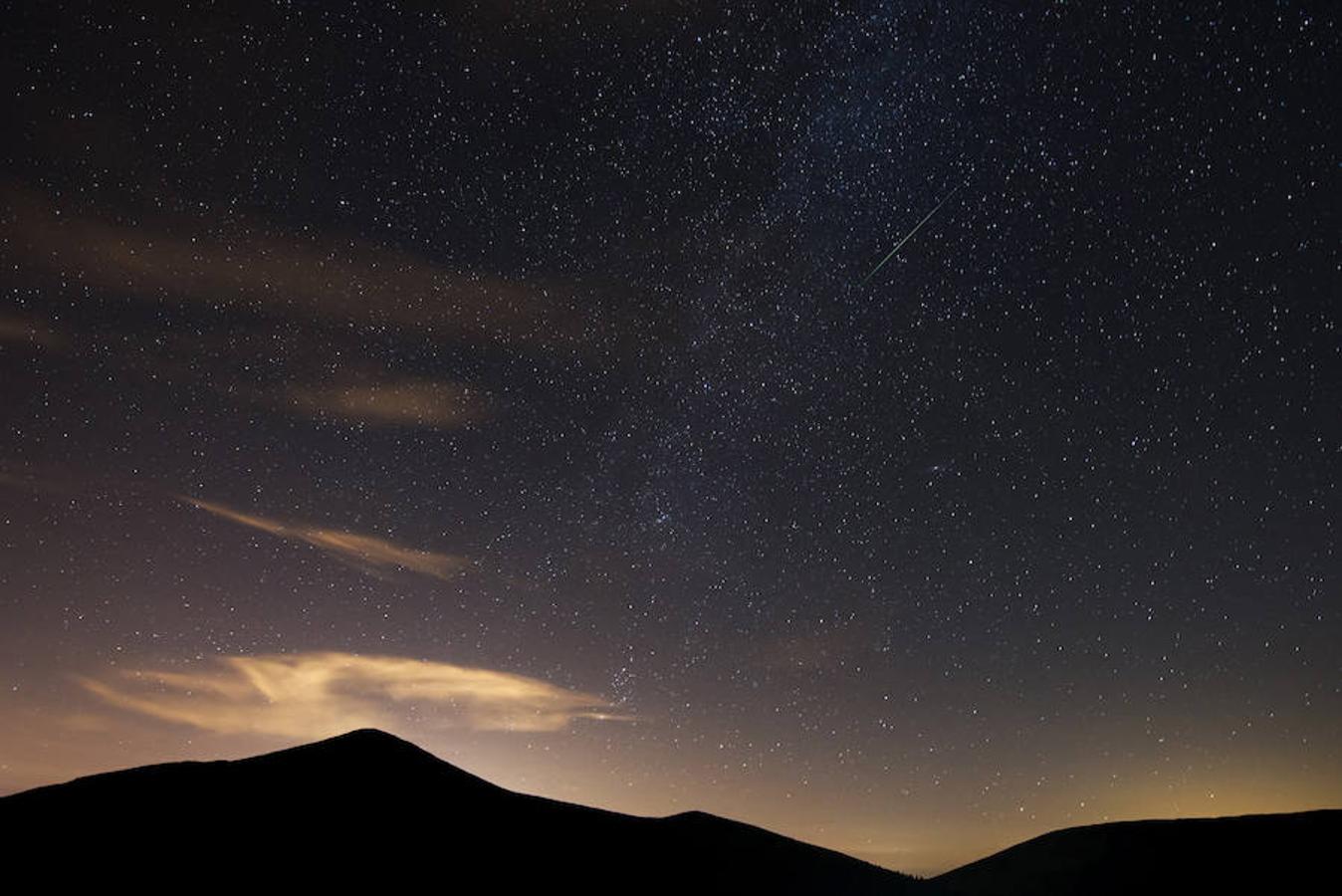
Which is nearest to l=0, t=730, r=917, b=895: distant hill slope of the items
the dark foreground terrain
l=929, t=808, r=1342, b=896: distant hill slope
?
the dark foreground terrain

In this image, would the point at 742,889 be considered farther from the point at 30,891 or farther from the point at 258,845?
the point at 30,891

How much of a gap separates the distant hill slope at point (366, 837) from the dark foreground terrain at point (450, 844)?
0.06m

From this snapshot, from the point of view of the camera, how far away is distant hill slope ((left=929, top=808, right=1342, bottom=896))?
30.1m

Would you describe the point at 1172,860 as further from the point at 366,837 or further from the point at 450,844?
the point at 366,837

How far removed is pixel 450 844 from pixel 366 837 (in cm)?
206

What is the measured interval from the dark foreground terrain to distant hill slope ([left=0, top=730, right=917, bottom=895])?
0.06m

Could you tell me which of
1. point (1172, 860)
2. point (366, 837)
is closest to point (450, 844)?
point (366, 837)

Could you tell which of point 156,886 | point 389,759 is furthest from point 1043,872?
point 156,886

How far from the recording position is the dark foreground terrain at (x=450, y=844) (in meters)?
21.3

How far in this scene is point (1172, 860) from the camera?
104 ft

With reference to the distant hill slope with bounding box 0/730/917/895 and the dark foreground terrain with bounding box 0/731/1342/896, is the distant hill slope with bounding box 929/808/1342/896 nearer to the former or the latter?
the dark foreground terrain with bounding box 0/731/1342/896

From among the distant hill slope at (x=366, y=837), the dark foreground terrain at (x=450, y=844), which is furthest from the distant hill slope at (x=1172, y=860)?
the distant hill slope at (x=366, y=837)

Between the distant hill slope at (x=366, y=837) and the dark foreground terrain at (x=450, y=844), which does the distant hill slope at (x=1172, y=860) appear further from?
the distant hill slope at (x=366, y=837)

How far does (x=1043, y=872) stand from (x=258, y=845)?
966 inches
